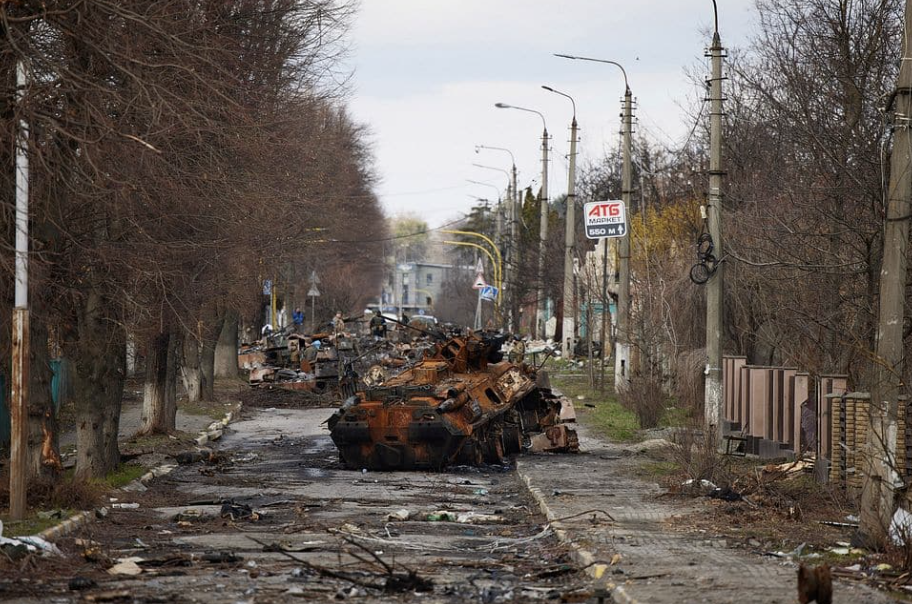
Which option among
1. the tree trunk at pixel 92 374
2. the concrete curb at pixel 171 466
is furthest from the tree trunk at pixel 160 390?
the tree trunk at pixel 92 374

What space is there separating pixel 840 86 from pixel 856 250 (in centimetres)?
262

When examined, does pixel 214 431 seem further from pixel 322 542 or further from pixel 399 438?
pixel 322 542

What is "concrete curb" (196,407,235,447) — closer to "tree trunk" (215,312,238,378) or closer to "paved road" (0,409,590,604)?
"paved road" (0,409,590,604)

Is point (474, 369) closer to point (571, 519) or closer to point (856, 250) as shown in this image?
point (856, 250)

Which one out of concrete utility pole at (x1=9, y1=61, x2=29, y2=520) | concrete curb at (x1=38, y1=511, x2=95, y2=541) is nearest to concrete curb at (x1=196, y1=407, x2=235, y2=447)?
concrete curb at (x1=38, y1=511, x2=95, y2=541)

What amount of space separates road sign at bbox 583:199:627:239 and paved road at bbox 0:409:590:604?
423 inches

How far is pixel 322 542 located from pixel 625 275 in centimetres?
2162

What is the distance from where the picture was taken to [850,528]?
13258 mm

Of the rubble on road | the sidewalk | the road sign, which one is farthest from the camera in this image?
the rubble on road

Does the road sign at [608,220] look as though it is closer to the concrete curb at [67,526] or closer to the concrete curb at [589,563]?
the concrete curb at [589,563]

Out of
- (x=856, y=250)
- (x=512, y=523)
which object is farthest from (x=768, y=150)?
(x=512, y=523)

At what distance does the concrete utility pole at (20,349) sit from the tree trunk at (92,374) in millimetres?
4088

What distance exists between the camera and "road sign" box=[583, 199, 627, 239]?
3161 cm

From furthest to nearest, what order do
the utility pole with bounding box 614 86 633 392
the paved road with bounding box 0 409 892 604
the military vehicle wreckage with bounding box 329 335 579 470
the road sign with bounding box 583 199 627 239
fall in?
the utility pole with bounding box 614 86 633 392 < the road sign with bounding box 583 199 627 239 < the military vehicle wreckage with bounding box 329 335 579 470 < the paved road with bounding box 0 409 892 604
